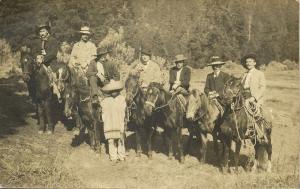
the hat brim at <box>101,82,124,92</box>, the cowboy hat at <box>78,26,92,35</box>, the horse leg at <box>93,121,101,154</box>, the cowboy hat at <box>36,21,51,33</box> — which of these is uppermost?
the cowboy hat at <box>36,21,51,33</box>

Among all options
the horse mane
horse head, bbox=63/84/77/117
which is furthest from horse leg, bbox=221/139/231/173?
horse head, bbox=63/84/77/117

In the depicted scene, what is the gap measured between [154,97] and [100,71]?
112cm

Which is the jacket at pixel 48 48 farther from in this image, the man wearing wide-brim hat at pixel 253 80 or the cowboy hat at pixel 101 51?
the man wearing wide-brim hat at pixel 253 80

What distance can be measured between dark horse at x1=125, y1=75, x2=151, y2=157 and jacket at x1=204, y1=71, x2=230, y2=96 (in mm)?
1052

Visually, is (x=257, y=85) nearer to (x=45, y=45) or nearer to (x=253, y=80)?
Answer: (x=253, y=80)

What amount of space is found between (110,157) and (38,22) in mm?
2463

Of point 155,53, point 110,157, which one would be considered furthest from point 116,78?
point 110,157

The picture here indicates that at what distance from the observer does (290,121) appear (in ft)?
24.0

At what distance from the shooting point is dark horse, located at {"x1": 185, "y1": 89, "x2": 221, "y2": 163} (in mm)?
7086

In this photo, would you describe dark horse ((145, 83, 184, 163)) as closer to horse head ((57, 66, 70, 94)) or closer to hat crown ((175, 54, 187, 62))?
hat crown ((175, 54, 187, 62))

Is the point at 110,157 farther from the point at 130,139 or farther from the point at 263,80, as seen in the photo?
the point at 263,80

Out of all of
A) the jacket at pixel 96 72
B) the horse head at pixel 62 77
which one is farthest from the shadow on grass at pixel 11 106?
the jacket at pixel 96 72

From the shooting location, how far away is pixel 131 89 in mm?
7469

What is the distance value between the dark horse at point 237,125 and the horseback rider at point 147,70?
1.19 metres
